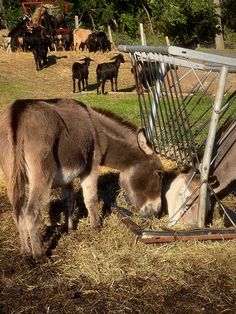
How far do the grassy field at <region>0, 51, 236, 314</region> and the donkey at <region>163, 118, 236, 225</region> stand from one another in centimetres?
33

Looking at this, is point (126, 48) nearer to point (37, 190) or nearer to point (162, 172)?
point (162, 172)

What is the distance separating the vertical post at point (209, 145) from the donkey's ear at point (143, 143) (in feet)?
3.16

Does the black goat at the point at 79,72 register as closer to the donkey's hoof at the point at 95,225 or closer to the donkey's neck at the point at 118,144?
the donkey's neck at the point at 118,144

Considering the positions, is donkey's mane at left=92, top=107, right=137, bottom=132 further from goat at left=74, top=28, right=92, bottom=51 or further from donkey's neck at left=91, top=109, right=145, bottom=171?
goat at left=74, top=28, right=92, bottom=51

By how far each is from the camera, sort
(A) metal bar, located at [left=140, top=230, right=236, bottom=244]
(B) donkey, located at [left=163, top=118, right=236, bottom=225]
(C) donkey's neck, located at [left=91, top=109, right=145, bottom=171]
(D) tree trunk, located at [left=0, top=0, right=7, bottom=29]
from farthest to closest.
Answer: (D) tree trunk, located at [left=0, top=0, right=7, bottom=29], (C) donkey's neck, located at [left=91, top=109, right=145, bottom=171], (B) donkey, located at [left=163, top=118, right=236, bottom=225], (A) metal bar, located at [left=140, top=230, right=236, bottom=244]

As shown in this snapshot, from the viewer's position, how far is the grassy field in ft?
15.3

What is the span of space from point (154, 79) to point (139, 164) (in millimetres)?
1141

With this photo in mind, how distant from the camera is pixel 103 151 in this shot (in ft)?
21.8

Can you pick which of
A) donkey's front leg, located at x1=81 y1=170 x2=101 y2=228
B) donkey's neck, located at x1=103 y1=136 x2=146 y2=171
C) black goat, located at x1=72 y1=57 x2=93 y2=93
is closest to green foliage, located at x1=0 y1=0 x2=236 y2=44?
black goat, located at x1=72 y1=57 x2=93 y2=93

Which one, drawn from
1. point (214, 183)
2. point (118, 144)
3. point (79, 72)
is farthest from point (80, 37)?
point (214, 183)

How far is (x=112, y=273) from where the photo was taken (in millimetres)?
5242

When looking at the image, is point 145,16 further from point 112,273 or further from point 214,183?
point 112,273

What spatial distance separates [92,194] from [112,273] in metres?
1.46

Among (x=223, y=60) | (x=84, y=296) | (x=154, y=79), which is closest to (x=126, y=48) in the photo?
(x=154, y=79)
